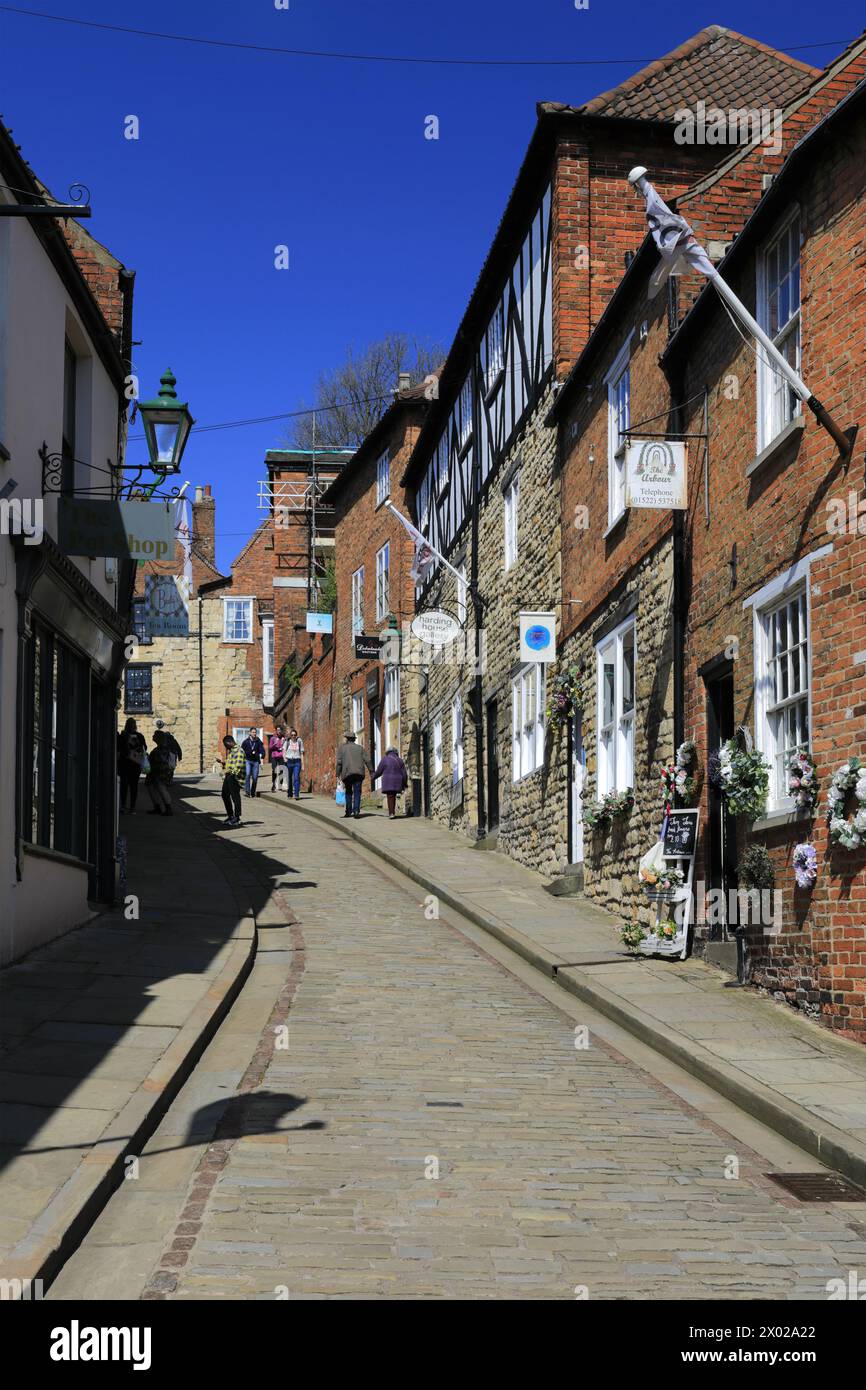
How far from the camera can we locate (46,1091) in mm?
8008

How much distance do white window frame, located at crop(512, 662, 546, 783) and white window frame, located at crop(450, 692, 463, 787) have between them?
4.12 meters

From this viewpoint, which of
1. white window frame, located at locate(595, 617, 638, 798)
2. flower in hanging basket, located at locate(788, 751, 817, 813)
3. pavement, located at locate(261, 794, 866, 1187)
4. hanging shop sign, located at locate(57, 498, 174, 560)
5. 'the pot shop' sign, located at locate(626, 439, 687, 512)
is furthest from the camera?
white window frame, located at locate(595, 617, 638, 798)

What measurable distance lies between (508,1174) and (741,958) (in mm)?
5302

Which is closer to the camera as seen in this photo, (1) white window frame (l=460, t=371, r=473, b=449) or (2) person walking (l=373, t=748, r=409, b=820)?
(1) white window frame (l=460, t=371, r=473, b=449)

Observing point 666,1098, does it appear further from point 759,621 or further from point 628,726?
point 628,726

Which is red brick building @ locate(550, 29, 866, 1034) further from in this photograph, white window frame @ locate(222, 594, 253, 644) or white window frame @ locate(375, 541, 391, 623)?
white window frame @ locate(222, 594, 253, 644)

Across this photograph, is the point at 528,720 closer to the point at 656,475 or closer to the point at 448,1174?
the point at 656,475

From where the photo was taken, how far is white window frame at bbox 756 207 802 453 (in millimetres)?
11156

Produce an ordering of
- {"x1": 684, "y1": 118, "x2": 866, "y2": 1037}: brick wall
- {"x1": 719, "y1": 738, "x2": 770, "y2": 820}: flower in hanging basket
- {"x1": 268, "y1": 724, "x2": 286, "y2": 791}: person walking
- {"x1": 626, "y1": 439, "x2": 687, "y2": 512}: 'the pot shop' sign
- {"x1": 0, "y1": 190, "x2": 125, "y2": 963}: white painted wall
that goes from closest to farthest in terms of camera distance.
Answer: {"x1": 684, "y1": 118, "x2": 866, "y2": 1037}: brick wall < {"x1": 0, "y1": 190, "x2": 125, "y2": 963}: white painted wall < {"x1": 719, "y1": 738, "x2": 770, "y2": 820}: flower in hanging basket < {"x1": 626, "y1": 439, "x2": 687, "y2": 512}: 'the pot shop' sign < {"x1": 268, "y1": 724, "x2": 286, "y2": 791}: person walking

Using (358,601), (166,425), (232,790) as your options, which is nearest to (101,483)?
(166,425)

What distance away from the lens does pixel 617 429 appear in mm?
16359

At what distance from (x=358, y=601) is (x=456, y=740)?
473 inches

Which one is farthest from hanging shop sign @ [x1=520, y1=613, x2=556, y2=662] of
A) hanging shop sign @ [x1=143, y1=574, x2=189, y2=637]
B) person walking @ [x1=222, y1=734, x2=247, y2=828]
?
person walking @ [x1=222, y1=734, x2=247, y2=828]
